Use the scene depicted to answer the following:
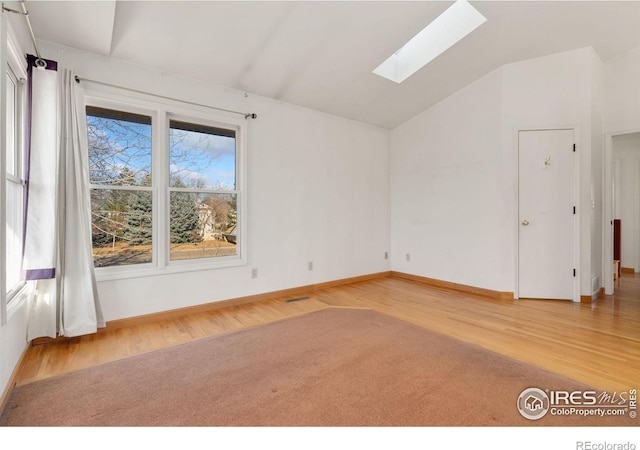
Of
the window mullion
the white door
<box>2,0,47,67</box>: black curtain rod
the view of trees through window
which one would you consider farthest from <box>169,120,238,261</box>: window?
the white door

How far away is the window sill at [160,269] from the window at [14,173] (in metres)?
0.59

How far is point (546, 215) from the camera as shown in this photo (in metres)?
3.62

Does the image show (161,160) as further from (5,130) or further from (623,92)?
(623,92)

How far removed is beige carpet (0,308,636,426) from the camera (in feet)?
4.92

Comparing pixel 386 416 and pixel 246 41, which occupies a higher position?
pixel 246 41

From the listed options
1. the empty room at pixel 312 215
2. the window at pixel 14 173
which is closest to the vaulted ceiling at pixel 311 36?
the empty room at pixel 312 215

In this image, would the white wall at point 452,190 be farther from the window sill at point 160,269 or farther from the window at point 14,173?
the window at point 14,173

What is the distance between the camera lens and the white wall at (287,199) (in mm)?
2840

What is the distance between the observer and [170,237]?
3.12 meters

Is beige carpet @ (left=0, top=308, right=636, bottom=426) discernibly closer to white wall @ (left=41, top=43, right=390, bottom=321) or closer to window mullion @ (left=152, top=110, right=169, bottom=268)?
white wall @ (left=41, top=43, right=390, bottom=321)

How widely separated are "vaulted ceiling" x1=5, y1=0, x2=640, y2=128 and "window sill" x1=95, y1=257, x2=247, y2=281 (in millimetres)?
1922

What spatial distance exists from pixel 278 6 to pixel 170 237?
236 centimetres

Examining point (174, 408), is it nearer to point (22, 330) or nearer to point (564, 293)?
point (22, 330)
